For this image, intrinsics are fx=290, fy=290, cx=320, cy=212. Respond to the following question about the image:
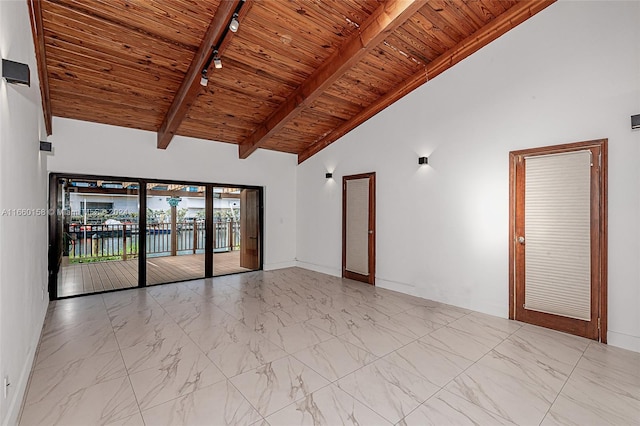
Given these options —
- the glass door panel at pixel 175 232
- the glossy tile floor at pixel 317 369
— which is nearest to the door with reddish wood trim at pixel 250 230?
the glass door panel at pixel 175 232

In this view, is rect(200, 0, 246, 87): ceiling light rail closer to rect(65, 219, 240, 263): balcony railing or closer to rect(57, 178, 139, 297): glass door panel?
rect(57, 178, 139, 297): glass door panel

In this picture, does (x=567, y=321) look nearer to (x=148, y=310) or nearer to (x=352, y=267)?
(x=352, y=267)

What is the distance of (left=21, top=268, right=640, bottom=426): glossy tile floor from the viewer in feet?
6.69

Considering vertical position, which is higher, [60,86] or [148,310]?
[60,86]

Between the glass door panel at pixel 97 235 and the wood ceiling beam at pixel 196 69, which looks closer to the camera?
the wood ceiling beam at pixel 196 69

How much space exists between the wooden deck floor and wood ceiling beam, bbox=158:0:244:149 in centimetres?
236

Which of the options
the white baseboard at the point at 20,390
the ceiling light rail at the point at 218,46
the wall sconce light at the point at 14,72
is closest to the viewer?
the wall sconce light at the point at 14,72

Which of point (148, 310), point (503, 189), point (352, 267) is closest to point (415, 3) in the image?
point (503, 189)

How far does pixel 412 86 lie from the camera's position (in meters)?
4.93

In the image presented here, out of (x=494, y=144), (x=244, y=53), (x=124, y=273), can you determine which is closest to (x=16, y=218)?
(x=244, y=53)

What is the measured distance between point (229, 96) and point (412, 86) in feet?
10.1

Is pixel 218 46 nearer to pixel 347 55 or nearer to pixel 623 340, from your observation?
pixel 347 55

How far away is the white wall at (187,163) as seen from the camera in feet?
15.7

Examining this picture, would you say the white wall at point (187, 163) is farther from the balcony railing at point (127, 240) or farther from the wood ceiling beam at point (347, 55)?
the wood ceiling beam at point (347, 55)
